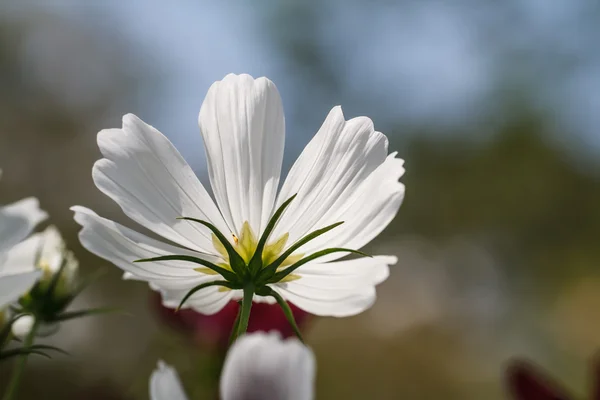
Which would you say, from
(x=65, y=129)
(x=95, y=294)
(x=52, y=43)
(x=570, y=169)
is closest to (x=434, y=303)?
(x=95, y=294)

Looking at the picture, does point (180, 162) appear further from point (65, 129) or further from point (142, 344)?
point (65, 129)

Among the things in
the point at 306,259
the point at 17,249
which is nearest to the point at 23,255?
the point at 17,249

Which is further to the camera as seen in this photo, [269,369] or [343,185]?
[343,185]

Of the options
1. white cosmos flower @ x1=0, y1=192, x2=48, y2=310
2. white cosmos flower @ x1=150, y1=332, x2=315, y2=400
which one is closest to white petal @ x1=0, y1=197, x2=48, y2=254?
white cosmos flower @ x1=0, y1=192, x2=48, y2=310

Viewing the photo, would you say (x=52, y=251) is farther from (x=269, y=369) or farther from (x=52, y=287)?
(x=269, y=369)

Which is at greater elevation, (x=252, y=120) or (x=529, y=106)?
(x=529, y=106)
